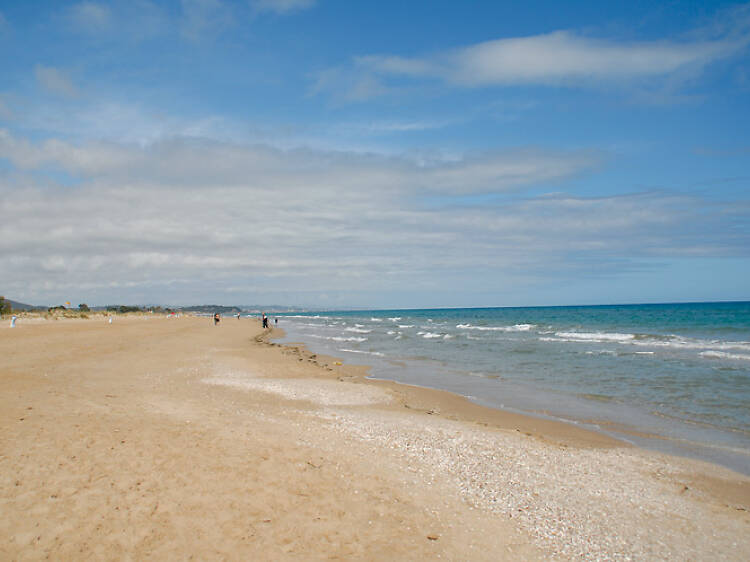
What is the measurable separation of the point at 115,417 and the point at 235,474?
12.7ft

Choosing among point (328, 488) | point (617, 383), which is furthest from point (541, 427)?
point (617, 383)

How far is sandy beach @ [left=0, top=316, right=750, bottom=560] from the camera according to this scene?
5293 mm

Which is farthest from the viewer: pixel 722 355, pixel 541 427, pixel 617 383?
pixel 722 355

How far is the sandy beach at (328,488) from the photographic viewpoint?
5293 mm

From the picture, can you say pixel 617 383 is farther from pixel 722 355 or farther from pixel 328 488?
pixel 328 488

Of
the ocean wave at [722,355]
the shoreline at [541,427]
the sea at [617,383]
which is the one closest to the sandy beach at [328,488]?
the shoreline at [541,427]

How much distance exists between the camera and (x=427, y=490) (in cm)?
685

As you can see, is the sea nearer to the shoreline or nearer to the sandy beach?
the shoreline

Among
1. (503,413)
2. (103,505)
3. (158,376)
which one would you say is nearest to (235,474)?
(103,505)

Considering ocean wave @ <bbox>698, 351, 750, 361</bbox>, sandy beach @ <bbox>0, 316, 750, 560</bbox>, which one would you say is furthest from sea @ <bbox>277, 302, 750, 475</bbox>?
sandy beach @ <bbox>0, 316, 750, 560</bbox>

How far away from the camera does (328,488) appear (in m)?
6.66

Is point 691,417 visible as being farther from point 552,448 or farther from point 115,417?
point 115,417

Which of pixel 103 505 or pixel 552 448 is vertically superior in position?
pixel 103 505

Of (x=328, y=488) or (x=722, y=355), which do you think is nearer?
(x=328, y=488)
